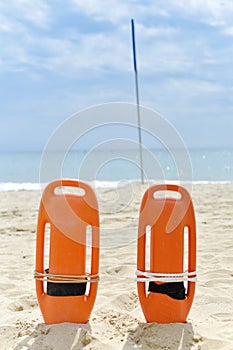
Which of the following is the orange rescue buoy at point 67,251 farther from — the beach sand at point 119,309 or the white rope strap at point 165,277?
the white rope strap at point 165,277

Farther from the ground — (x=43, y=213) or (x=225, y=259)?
(x=43, y=213)

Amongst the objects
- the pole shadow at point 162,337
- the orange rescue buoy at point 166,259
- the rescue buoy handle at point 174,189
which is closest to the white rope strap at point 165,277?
the orange rescue buoy at point 166,259

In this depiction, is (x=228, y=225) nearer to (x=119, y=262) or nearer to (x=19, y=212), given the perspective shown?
(x=119, y=262)

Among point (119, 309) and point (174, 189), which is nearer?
point (174, 189)

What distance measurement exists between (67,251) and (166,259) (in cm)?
53

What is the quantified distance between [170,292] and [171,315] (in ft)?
0.39

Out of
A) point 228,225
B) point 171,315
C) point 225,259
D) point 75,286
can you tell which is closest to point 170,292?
point 171,315

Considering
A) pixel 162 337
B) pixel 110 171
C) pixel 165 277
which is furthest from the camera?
pixel 110 171

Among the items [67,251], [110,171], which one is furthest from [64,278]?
[110,171]

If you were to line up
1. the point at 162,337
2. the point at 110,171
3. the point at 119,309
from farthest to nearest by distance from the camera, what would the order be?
the point at 110,171 → the point at 119,309 → the point at 162,337

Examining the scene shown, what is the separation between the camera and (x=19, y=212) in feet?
23.4

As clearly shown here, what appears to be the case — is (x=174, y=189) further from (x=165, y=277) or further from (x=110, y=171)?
(x=110, y=171)

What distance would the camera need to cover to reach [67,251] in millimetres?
2279

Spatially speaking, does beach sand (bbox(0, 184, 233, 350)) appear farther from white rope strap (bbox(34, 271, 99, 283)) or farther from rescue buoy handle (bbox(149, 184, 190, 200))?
rescue buoy handle (bbox(149, 184, 190, 200))
